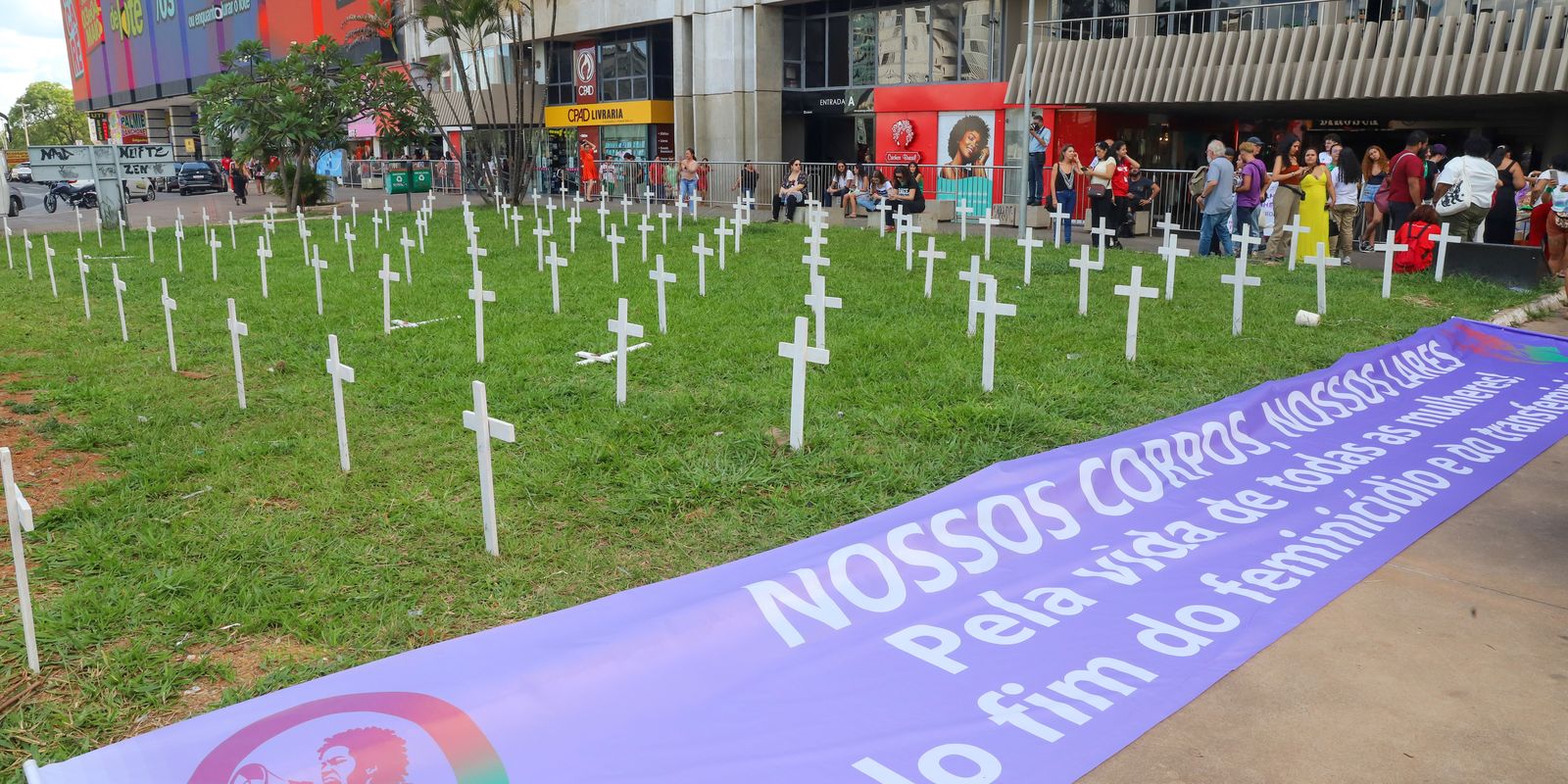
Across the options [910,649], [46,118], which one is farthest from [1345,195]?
[46,118]

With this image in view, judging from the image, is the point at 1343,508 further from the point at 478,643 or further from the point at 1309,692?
the point at 478,643

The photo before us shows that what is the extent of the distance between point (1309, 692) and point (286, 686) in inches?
135

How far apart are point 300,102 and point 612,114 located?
12359mm

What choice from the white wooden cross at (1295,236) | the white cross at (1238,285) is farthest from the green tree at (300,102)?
the white cross at (1238,285)

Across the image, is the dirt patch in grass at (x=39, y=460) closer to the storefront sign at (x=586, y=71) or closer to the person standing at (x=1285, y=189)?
the person standing at (x=1285, y=189)

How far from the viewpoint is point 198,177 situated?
148 ft

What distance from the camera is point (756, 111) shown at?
31594 millimetres

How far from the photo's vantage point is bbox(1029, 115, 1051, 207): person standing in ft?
74.9

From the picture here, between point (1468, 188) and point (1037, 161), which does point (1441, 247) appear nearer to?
point (1468, 188)

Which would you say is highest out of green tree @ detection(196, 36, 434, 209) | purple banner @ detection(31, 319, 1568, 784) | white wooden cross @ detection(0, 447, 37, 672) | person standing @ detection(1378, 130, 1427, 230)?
green tree @ detection(196, 36, 434, 209)

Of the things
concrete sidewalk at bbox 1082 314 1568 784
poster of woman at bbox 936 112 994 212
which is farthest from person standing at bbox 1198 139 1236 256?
concrete sidewalk at bbox 1082 314 1568 784

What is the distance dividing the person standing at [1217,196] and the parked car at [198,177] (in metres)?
42.0

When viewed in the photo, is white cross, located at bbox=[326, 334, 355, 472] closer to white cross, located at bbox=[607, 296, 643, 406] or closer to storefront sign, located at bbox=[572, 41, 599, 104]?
white cross, located at bbox=[607, 296, 643, 406]

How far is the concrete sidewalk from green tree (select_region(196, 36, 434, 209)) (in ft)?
90.4
